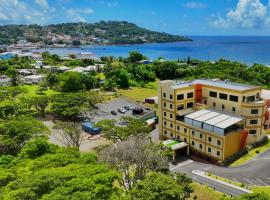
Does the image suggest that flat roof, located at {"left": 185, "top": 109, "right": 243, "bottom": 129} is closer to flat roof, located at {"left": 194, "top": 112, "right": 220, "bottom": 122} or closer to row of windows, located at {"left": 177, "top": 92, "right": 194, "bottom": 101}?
flat roof, located at {"left": 194, "top": 112, "right": 220, "bottom": 122}

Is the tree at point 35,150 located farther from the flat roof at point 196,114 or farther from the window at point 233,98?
the window at point 233,98

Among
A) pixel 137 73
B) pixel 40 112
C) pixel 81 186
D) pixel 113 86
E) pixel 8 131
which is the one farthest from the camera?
pixel 137 73

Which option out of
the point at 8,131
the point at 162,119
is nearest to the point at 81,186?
the point at 8,131

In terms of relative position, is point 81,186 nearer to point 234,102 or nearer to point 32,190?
point 32,190

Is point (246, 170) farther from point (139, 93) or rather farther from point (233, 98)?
point (139, 93)

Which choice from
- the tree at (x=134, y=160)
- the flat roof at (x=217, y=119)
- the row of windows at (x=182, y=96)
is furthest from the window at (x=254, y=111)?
the tree at (x=134, y=160)

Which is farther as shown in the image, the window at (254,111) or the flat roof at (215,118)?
the window at (254,111)

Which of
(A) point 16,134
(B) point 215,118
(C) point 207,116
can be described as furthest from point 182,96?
(A) point 16,134
